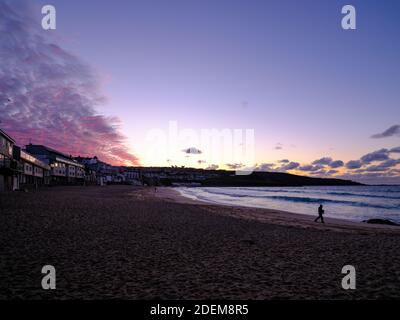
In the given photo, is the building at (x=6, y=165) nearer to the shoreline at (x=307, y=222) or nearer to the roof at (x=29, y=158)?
the roof at (x=29, y=158)

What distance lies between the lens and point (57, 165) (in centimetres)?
8744

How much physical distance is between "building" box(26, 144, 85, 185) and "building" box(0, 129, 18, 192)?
33356mm

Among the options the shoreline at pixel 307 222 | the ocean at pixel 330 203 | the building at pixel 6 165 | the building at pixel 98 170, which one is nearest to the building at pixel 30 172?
the building at pixel 6 165

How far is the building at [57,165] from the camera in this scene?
8264 centimetres

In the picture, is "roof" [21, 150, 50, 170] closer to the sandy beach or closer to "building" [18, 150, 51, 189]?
"building" [18, 150, 51, 189]

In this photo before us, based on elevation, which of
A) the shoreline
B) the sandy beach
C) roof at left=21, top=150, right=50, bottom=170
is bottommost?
the shoreline

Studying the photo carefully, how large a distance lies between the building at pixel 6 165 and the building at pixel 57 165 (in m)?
33.4

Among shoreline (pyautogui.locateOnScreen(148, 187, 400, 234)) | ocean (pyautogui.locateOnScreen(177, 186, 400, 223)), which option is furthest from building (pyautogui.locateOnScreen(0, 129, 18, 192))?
shoreline (pyautogui.locateOnScreen(148, 187, 400, 234))

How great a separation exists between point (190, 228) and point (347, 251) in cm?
790

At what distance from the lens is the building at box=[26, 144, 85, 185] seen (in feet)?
271

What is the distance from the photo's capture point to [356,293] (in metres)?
6.61
